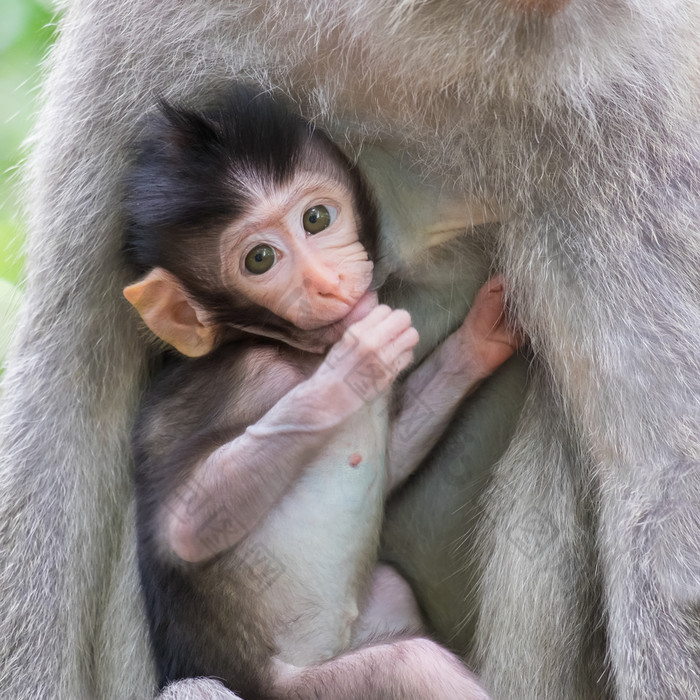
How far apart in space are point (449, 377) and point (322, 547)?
1.27ft

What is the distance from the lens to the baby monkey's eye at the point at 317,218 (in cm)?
169

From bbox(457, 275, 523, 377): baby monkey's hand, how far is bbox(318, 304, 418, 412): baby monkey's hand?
0.31m

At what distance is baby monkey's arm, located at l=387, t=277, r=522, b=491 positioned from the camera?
191 cm

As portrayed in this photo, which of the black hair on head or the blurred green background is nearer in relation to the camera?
the black hair on head

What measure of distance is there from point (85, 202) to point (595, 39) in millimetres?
914

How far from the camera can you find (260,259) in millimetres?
1679

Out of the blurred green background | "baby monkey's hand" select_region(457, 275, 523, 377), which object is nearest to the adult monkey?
"baby monkey's hand" select_region(457, 275, 523, 377)

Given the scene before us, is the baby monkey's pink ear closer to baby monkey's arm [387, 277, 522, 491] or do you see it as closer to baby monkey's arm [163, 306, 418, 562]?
baby monkey's arm [163, 306, 418, 562]

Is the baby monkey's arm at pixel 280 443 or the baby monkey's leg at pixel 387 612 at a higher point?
the baby monkey's arm at pixel 280 443

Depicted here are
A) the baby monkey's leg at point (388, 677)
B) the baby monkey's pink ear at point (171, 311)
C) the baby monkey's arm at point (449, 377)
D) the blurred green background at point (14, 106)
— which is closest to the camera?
the baby monkey's leg at point (388, 677)

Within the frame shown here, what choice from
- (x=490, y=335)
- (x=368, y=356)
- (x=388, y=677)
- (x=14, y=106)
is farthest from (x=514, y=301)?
(x=14, y=106)

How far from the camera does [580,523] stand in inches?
72.7

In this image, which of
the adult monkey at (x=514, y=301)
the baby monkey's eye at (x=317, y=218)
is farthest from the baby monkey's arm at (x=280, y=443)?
the adult monkey at (x=514, y=301)

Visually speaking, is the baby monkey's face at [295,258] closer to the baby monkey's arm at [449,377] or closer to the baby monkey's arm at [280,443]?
the baby monkey's arm at [280,443]
